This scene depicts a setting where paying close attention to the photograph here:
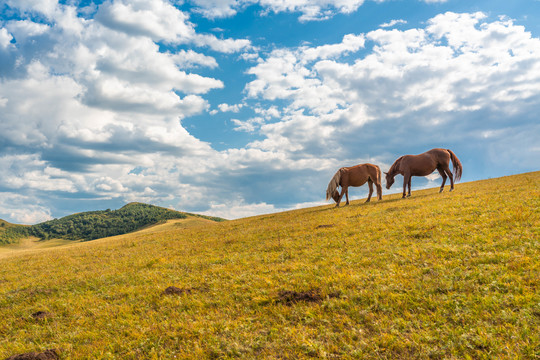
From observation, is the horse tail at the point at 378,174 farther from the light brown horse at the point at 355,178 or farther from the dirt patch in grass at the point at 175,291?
the dirt patch in grass at the point at 175,291

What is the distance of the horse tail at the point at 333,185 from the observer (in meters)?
30.3

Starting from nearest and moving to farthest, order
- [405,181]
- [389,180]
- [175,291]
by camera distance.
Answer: [175,291], [405,181], [389,180]

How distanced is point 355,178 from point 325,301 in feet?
78.1

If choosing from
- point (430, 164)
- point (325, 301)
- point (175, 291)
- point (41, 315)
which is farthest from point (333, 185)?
point (41, 315)

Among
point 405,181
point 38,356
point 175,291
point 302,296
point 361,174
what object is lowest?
point 38,356

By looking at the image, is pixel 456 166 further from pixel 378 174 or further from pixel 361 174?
pixel 361 174

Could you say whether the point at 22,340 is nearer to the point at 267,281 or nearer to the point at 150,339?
the point at 150,339

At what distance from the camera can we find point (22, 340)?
883 centimetres

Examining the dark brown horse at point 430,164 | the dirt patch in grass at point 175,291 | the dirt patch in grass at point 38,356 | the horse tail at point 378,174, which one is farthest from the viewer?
the horse tail at point 378,174

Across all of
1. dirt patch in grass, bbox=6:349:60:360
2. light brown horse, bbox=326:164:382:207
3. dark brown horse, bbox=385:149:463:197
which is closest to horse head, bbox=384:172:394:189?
light brown horse, bbox=326:164:382:207

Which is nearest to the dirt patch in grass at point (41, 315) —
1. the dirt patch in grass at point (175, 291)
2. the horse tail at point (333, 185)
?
the dirt patch in grass at point (175, 291)

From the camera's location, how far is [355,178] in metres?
30.1

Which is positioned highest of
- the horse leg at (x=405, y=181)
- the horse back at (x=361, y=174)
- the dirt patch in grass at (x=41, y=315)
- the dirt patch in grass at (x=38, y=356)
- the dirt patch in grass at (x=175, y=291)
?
the horse back at (x=361, y=174)

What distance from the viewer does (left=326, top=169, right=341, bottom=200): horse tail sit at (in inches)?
1193
